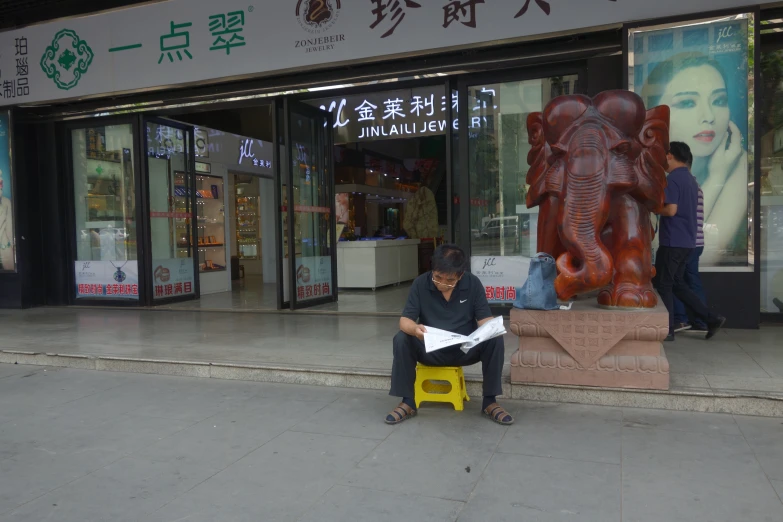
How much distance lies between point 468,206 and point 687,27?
9.04 ft

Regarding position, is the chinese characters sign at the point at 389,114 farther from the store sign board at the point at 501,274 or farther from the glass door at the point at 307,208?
the store sign board at the point at 501,274

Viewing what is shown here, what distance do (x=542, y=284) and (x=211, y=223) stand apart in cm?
818

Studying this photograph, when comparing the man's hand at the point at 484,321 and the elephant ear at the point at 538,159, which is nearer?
the man's hand at the point at 484,321

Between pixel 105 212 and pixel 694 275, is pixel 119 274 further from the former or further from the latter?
pixel 694 275

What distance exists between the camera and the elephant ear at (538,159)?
411cm

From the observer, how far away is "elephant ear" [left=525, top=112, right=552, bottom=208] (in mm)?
4113

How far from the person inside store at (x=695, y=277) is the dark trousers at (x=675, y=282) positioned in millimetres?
124

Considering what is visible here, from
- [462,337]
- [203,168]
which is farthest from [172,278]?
[462,337]

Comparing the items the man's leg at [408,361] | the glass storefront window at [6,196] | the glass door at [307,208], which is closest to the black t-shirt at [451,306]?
the man's leg at [408,361]

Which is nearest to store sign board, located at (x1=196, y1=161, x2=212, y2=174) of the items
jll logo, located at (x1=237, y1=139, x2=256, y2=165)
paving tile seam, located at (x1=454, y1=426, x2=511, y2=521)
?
jll logo, located at (x1=237, y1=139, x2=256, y2=165)

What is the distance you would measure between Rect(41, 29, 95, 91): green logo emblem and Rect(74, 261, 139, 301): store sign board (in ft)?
8.44

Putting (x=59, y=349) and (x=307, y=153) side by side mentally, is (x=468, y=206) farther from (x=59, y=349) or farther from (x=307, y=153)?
(x=59, y=349)

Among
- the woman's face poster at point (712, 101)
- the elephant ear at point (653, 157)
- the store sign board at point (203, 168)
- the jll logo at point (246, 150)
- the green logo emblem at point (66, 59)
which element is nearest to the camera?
the elephant ear at point (653, 157)

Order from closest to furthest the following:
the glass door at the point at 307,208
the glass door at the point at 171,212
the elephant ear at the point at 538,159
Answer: the elephant ear at the point at 538,159 < the glass door at the point at 307,208 < the glass door at the point at 171,212
